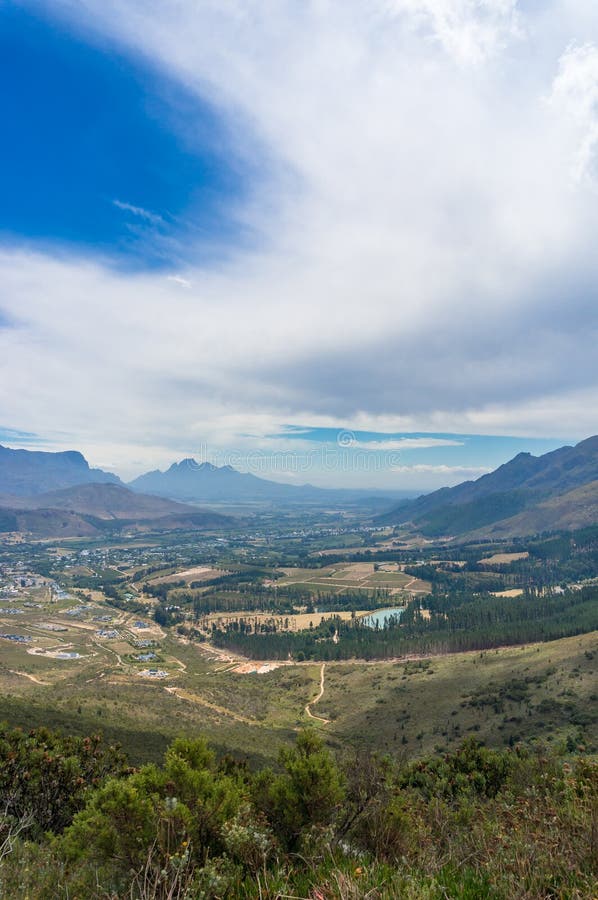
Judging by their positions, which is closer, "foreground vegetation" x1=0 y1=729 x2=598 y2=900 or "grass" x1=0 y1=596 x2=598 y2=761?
"foreground vegetation" x1=0 y1=729 x2=598 y2=900

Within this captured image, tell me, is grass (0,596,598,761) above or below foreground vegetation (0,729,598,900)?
below

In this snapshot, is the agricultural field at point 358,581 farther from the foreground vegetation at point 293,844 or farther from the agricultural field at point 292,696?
the foreground vegetation at point 293,844

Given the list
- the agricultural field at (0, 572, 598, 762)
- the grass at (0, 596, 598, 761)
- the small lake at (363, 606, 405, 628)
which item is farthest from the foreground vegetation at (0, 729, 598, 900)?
the small lake at (363, 606, 405, 628)

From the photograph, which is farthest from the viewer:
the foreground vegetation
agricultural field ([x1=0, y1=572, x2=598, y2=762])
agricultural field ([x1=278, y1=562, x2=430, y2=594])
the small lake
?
agricultural field ([x1=278, y1=562, x2=430, y2=594])

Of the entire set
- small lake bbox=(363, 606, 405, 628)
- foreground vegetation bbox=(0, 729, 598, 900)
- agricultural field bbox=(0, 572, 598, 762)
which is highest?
foreground vegetation bbox=(0, 729, 598, 900)

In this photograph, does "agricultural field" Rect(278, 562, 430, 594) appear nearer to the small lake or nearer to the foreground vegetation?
the small lake

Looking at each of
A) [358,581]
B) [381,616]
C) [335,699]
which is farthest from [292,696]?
[358,581]
